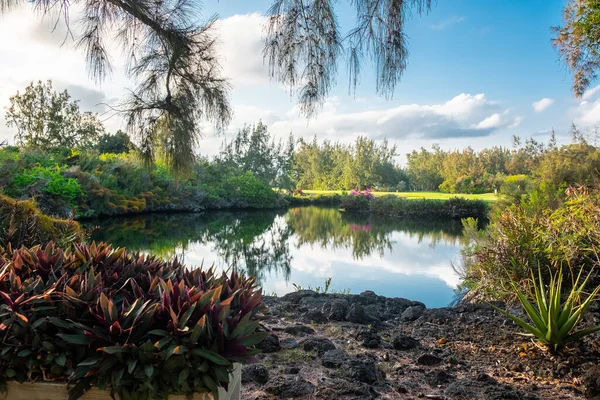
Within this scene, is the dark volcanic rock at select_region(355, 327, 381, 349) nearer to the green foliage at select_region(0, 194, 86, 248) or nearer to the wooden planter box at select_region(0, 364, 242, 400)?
the wooden planter box at select_region(0, 364, 242, 400)

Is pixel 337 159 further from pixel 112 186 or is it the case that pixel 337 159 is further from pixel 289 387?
pixel 289 387

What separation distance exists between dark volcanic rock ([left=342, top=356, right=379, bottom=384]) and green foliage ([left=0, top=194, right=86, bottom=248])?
12.6 feet

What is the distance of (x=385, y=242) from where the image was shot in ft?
49.3

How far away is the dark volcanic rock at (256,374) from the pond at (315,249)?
3.26 meters

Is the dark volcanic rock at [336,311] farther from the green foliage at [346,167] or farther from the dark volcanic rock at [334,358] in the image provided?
the green foliage at [346,167]

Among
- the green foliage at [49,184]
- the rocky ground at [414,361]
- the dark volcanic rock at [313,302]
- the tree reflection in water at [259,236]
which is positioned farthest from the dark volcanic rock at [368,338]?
the green foliage at [49,184]

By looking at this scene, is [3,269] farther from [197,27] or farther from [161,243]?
[161,243]

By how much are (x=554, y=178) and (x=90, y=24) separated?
12428 mm

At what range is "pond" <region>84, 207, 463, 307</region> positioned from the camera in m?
9.03

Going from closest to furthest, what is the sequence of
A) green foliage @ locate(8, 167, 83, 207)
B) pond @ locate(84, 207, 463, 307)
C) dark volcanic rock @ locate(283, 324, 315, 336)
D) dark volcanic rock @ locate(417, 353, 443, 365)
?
dark volcanic rock @ locate(417, 353, 443, 365)
dark volcanic rock @ locate(283, 324, 315, 336)
pond @ locate(84, 207, 463, 307)
green foliage @ locate(8, 167, 83, 207)

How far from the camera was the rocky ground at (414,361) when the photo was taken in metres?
2.51

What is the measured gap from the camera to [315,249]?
44.7 ft

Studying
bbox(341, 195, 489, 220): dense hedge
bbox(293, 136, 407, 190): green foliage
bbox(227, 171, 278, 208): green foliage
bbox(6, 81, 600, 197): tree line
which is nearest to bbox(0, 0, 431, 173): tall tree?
bbox(6, 81, 600, 197): tree line

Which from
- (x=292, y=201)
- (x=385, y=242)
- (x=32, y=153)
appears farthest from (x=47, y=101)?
(x=385, y=242)
